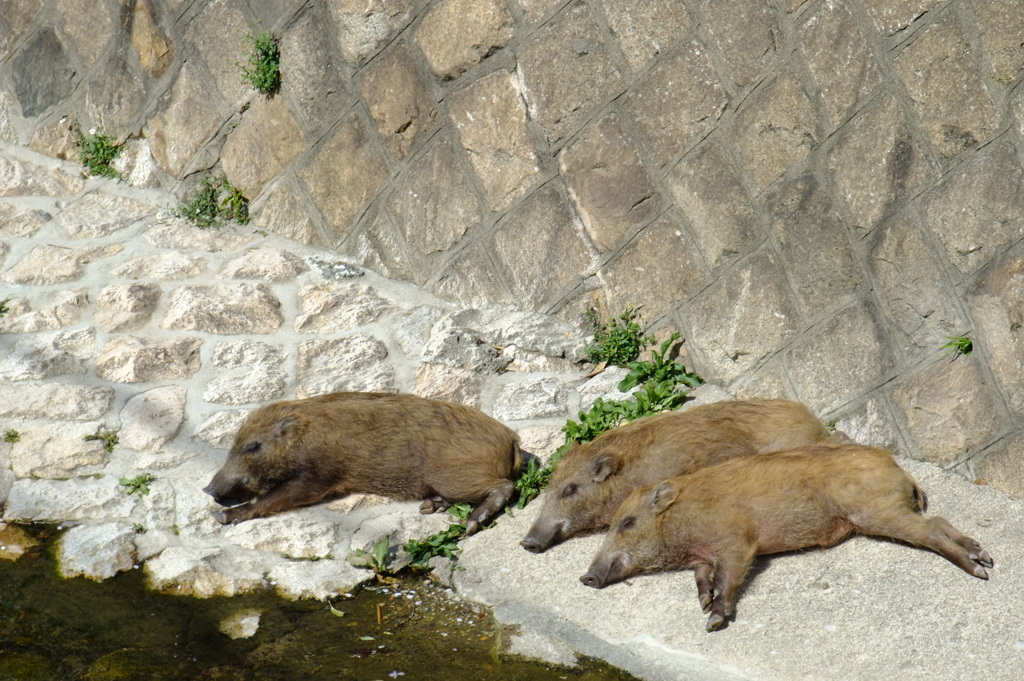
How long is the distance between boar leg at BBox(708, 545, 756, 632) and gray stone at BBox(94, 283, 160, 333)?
430 centimetres

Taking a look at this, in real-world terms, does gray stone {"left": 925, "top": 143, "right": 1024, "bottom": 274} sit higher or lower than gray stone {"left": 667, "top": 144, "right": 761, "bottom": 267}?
lower

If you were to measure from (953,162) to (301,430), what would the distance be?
11.9ft

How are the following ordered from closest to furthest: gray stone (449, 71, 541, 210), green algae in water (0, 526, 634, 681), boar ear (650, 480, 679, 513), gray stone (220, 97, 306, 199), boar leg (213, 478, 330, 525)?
1. green algae in water (0, 526, 634, 681)
2. boar ear (650, 480, 679, 513)
3. boar leg (213, 478, 330, 525)
4. gray stone (449, 71, 541, 210)
5. gray stone (220, 97, 306, 199)

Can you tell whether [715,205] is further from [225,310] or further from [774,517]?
[225,310]

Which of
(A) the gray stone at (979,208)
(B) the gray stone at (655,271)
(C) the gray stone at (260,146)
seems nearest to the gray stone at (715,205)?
(B) the gray stone at (655,271)

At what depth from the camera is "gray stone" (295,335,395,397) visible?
6645 millimetres

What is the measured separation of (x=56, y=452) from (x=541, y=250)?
315cm

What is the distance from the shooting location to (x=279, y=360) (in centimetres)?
683

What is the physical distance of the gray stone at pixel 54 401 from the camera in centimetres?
635

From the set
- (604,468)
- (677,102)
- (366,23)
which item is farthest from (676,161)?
(366,23)

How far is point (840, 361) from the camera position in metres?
5.82

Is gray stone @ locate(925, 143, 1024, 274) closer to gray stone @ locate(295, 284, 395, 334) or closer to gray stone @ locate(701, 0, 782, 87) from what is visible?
gray stone @ locate(701, 0, 782, 87)

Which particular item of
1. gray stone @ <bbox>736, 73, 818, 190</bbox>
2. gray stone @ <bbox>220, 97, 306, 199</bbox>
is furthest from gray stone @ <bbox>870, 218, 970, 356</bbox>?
gray stone @ <bbox>220, 97, 306, 199</bbox>

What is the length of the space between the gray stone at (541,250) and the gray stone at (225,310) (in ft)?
5.14
